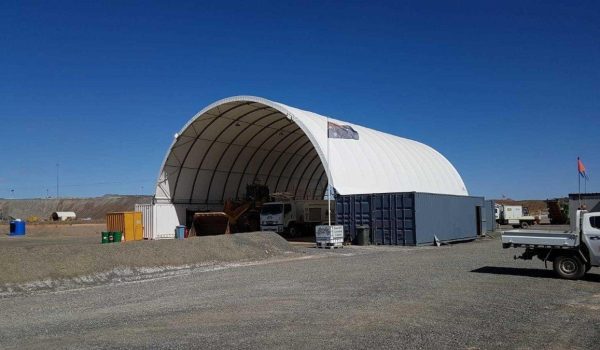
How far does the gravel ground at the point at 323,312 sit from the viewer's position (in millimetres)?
8219

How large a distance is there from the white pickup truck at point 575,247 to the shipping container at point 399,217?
46.0ft

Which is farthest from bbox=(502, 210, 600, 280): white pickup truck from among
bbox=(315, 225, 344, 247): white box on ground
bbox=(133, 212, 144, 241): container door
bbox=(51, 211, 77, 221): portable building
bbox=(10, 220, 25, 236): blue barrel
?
bbox=(51, 211, 77, 221): portable building

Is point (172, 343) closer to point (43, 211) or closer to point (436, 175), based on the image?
point (436, 175)

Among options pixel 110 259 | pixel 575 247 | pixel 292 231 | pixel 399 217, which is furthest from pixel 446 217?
pixel 110 259

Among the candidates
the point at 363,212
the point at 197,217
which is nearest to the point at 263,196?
the point at 197,217

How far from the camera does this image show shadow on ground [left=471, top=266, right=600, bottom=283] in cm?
1569

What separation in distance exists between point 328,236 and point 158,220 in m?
15.0

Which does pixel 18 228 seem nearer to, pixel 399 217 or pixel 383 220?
pixel 383 220

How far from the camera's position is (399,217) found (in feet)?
100

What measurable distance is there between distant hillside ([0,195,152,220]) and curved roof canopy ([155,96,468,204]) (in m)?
84.6

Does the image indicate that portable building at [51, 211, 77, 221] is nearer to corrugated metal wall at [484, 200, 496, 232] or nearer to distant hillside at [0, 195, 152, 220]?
distant hillside at [0, 195, 152, 220]

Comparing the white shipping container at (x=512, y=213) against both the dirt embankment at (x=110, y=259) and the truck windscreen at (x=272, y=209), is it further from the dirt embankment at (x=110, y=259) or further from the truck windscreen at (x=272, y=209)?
the dirt embankment at (x=110, y=259)

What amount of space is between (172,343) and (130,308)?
3907 millimetres

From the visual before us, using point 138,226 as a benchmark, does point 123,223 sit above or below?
above
